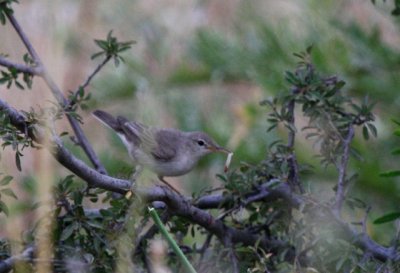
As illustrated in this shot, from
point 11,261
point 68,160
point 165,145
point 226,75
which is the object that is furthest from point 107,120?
point 68,160

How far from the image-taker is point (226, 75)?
441 centimetres

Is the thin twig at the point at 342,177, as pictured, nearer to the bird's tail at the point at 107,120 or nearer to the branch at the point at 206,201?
the branch at the point at 206,201

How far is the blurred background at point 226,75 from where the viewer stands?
3.72m

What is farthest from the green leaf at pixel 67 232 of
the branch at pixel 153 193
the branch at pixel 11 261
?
the branch at pixel 153 193

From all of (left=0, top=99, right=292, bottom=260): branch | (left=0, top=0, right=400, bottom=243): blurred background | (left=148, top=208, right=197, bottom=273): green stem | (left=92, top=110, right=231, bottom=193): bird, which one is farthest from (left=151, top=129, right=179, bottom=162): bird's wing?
(left=148, top=208, right=197, bottom=273): green stem

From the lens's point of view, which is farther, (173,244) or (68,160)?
(68,160)

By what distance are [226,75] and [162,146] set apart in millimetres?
824

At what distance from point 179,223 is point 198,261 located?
0.23m

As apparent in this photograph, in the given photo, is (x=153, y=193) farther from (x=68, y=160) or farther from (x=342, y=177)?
(x=342, y=177)

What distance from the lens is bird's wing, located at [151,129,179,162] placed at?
3607mm

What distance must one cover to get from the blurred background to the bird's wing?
13 centimetres

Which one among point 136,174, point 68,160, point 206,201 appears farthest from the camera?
point 206,201

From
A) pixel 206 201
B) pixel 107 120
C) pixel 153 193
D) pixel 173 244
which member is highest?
pixel 107 120

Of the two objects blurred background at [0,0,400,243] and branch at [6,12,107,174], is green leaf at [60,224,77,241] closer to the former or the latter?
blurred background at [0,0,400,243]
